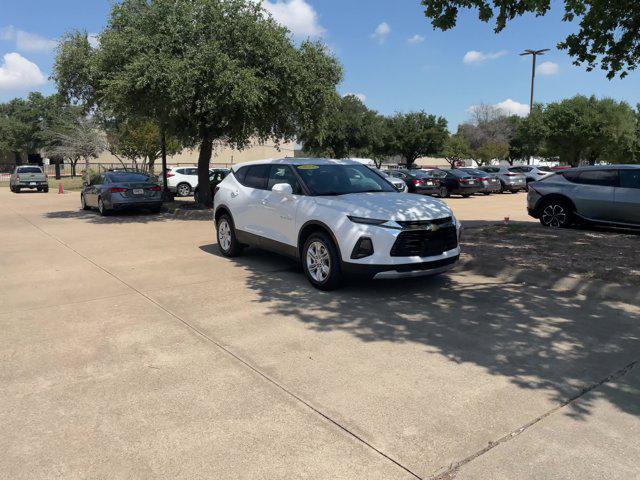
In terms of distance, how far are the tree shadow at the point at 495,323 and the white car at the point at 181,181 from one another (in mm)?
19165

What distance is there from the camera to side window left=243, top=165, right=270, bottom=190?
812 centimetres

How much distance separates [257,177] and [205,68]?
238 inches

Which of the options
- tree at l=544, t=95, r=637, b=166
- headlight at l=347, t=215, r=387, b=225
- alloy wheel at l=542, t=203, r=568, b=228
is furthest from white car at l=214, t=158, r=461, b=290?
tree at l=544, t=95, r=637, b=166

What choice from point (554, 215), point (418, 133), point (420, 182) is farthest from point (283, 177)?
point (418, 133)

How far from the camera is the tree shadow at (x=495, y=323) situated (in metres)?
4.08

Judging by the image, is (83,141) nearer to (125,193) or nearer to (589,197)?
(125,193)

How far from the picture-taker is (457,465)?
293 cm

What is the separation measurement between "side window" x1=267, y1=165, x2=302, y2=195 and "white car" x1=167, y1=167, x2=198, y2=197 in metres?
18.3

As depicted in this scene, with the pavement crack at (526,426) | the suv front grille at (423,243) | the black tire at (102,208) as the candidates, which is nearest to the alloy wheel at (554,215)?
the suv front grille at (423,243)

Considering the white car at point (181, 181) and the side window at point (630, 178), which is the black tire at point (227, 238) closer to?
the side window at point (630, 178)

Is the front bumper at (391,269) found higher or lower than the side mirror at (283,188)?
lower

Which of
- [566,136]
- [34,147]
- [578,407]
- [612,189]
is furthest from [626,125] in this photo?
[34,147]

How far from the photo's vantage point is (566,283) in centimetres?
667

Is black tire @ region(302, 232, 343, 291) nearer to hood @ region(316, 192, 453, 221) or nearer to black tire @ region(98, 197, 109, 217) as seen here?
hood @ region(316, 192, 453, 221)
